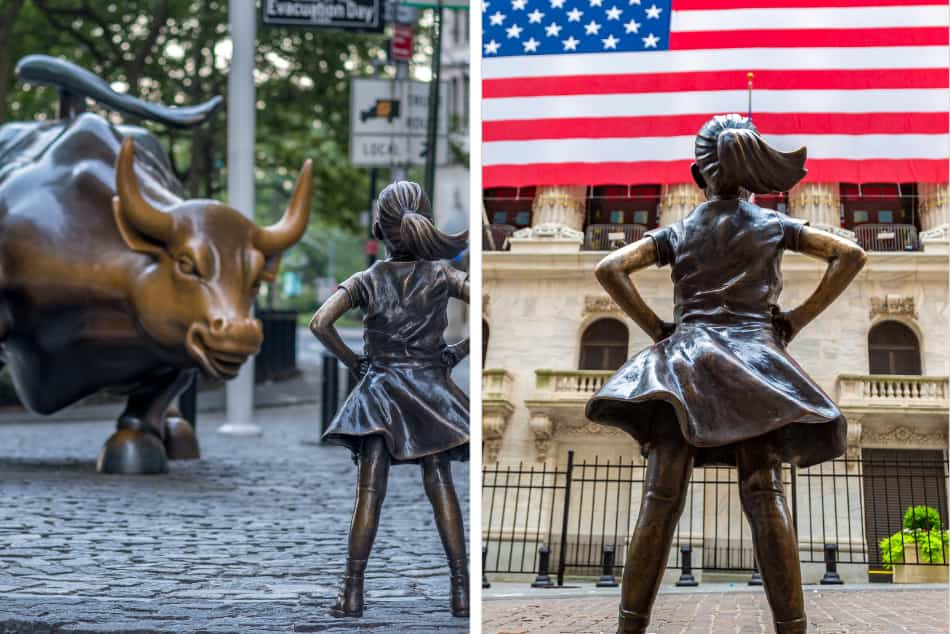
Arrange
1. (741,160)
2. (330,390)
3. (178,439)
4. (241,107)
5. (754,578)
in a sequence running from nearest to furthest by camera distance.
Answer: (741,160) < (754,578) < (178,439) < (330,390) < (241,107)

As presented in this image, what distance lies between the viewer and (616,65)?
5.20 meters

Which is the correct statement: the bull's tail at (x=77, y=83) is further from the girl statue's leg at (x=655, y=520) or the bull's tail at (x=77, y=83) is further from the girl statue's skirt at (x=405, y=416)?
the girl statue's leg at (x=655, y=520)

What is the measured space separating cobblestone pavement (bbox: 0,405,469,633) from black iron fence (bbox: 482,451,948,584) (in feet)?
1.79

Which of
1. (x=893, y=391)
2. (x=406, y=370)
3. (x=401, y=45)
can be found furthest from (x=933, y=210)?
(x=401, y=45)

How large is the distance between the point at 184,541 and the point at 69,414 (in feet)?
40.4

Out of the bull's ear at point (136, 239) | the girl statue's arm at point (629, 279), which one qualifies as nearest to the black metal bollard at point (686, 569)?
the girl statue's arm at point (629, 279)

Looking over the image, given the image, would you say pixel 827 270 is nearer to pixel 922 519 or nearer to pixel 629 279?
pixel 629 279

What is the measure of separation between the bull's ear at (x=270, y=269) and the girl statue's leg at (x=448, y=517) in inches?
187

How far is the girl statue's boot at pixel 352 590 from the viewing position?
210 inches

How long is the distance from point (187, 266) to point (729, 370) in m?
5.79

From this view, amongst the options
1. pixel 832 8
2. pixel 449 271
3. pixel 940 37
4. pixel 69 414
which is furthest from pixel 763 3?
pixel 69 414

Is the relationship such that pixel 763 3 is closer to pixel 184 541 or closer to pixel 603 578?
pixel 603 578

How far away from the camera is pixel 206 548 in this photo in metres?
7.47

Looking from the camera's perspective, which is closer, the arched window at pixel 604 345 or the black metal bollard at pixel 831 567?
the black metal bollard at pixel 831 567
